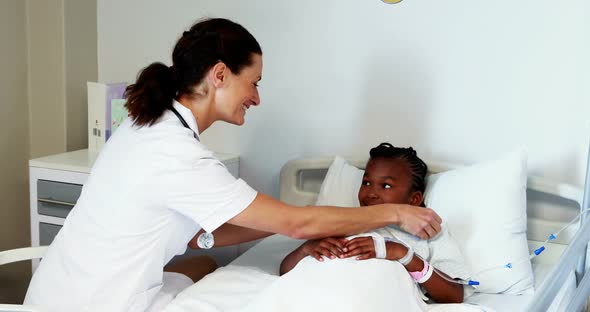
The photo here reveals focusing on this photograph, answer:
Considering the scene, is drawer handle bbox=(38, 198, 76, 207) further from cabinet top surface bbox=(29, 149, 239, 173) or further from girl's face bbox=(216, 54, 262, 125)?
girl's face bbox=(216, 54, 262, 125)

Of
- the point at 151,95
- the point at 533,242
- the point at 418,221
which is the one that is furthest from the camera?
the point at 533,242

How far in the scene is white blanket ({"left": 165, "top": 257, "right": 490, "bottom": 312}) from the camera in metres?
1.43

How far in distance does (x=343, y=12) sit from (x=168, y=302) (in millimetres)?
1235

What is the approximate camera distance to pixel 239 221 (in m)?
1.49

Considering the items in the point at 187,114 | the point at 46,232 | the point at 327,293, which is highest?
the point at 187,114

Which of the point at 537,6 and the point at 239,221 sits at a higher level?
the point at 537,6

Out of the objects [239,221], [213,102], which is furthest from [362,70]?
[239,221]

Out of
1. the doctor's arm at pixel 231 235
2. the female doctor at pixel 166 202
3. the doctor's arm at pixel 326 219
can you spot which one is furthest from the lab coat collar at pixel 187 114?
the doctor's arm at pixel 231 235

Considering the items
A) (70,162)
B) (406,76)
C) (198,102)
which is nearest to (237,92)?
(198,102)

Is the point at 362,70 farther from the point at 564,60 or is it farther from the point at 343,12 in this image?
the point at 564,60

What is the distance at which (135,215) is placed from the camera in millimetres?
1493

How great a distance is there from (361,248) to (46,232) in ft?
4.22

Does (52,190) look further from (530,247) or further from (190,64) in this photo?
(530,247)

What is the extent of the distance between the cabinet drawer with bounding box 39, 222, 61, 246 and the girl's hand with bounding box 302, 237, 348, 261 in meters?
1.10
